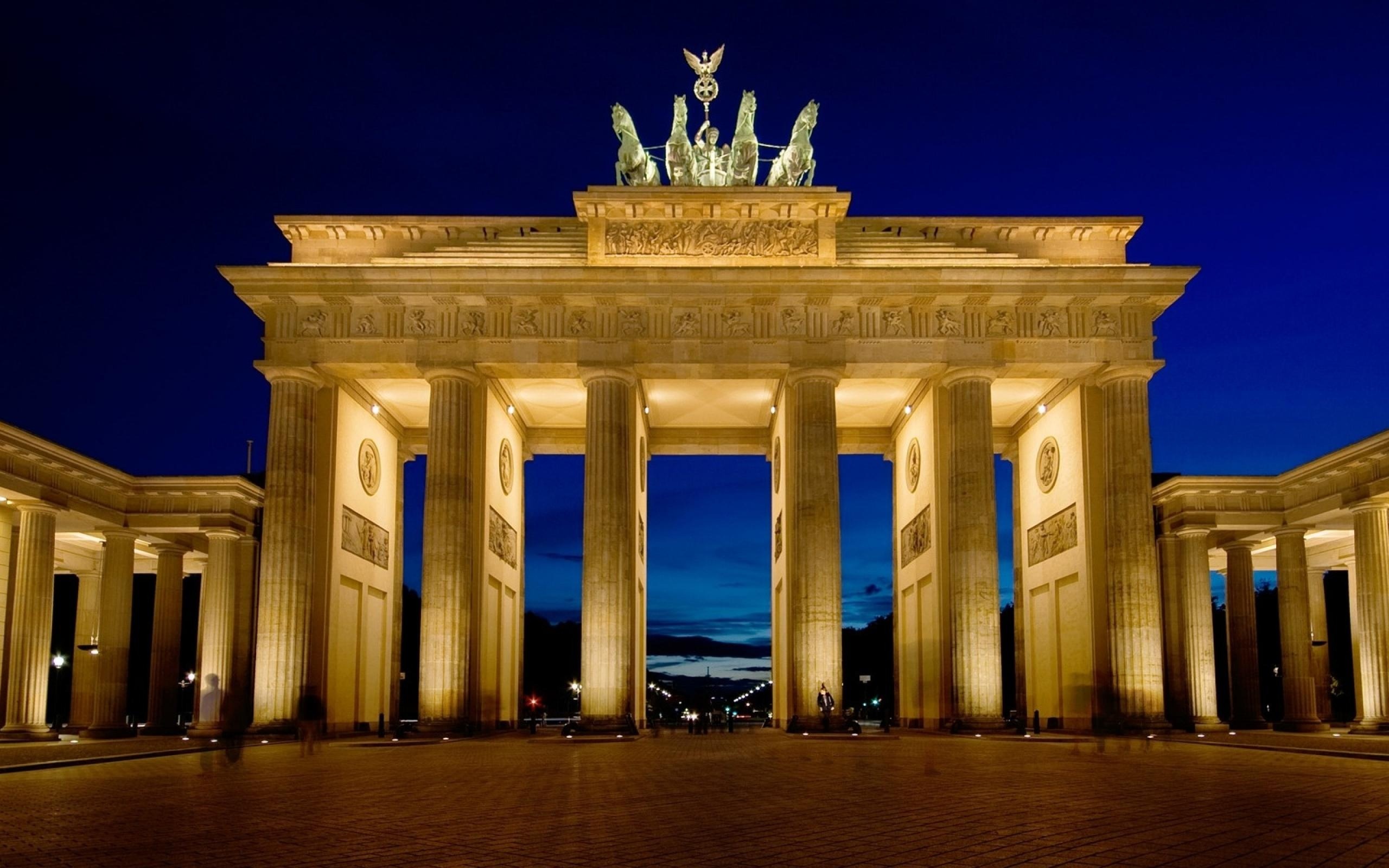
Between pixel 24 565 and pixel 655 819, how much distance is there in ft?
101

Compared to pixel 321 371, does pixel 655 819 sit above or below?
below

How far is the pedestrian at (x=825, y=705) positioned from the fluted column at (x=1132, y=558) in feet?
26.3

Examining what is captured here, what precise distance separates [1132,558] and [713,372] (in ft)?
44.4

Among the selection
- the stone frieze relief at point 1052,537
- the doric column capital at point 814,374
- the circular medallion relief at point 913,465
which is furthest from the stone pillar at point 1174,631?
the doric column capital at point 814,374

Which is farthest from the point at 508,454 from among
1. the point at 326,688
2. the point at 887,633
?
the point at 887,633

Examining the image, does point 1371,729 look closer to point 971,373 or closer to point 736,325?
point 971,373

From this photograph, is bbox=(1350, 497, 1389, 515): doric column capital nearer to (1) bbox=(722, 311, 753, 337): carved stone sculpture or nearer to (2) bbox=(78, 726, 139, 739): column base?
(1) bbox=(722, 311, 753, 337): carved stone sculpture

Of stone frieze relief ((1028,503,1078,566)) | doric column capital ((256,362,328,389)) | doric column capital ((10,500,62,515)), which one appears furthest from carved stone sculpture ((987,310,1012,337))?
doric column capital ((10,500,62,515))

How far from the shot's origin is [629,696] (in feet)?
120

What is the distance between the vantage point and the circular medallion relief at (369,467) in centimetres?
4166

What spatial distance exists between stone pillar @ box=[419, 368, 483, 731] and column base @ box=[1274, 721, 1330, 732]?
26.5m

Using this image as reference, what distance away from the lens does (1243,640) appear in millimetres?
43656

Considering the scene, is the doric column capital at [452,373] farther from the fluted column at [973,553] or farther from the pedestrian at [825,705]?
the fluted column at [973,553]

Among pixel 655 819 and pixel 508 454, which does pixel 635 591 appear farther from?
pixel 655 819
